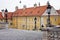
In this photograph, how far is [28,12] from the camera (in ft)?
276

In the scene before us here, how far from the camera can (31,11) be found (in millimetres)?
83062

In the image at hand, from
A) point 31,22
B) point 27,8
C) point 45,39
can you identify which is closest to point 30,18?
point 31,22

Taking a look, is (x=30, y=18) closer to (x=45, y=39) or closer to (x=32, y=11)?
(x=32, y=11)

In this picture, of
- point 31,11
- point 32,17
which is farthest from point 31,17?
point 31,11

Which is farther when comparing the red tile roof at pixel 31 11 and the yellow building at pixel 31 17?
the red tile roof at pixel 31 11

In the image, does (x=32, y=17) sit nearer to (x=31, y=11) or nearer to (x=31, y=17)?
(x=31, y=17)

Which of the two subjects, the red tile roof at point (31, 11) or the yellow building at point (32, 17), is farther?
the red tile roof at point (31, 11)

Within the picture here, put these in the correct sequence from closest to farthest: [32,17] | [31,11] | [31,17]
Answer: [32,17], [31,17], [31,11]

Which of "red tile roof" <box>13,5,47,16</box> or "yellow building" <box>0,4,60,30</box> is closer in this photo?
"yellow building" <box>0,4,60,30</box>

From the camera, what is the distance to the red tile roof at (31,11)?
7626cm

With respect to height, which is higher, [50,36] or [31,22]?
[50,36]

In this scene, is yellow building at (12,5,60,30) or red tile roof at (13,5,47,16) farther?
red tile roof at (13,5,47,16)

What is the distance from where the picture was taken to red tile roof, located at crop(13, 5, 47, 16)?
76.3 metres

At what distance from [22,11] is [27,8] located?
2.06 meters
